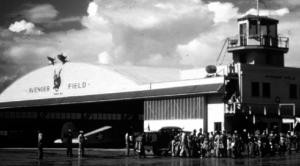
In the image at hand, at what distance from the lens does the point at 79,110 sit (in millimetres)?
69562

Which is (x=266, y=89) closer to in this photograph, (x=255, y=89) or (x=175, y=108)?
(x=255, y=89)

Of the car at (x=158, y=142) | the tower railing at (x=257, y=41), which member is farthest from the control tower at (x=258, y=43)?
the car at (x=158, y=142)

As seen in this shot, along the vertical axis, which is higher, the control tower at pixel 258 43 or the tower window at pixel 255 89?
the control tower at pixel 258 43

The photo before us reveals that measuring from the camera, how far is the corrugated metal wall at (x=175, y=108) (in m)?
45.5

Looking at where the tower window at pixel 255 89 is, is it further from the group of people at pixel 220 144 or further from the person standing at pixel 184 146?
the person standing at pixel 184 146

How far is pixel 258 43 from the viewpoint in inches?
1865

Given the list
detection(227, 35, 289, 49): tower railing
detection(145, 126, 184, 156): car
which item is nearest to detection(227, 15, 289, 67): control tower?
detection(227, 35, 289, 49): tower railing

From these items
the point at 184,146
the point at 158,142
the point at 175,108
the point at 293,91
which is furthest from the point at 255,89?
the point at 184,146

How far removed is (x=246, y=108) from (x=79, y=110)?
30922mm

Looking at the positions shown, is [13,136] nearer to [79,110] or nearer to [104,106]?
[79,110]

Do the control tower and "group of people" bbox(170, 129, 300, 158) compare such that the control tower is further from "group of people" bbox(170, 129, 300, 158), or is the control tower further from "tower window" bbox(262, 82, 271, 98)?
"group of people" bbox(170, 129, 300, 158)

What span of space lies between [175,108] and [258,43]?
9.31 meters

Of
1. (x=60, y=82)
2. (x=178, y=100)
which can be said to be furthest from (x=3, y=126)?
(x=178, y=100)

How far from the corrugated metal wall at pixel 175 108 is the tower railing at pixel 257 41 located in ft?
21.8
